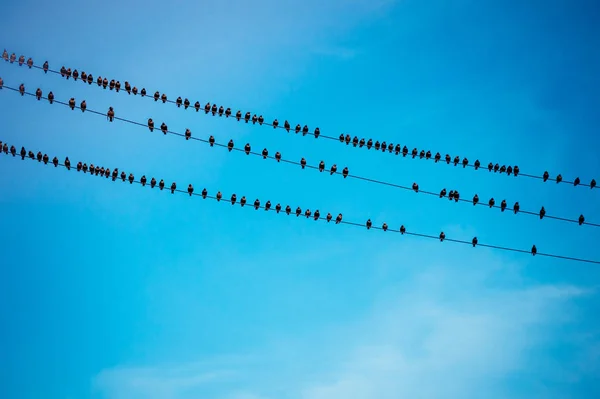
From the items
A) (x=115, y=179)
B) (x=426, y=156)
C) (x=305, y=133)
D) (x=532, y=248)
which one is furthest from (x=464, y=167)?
(x=115, y=179)

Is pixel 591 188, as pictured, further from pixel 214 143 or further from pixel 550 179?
pixel 214 143

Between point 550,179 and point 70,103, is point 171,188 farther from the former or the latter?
point 550,179

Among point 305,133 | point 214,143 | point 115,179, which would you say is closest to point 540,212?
point 305,133

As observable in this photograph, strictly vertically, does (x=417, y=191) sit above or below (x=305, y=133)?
below

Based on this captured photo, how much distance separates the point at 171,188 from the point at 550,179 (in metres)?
23.0

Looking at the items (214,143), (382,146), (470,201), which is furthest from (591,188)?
(214,143)

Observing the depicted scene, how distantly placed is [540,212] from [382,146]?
10.2 meters

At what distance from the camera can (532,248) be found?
172 ft

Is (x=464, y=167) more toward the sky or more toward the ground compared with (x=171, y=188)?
more toward the sky

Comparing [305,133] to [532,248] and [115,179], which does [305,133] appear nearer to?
[115,179]

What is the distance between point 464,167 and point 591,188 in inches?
302

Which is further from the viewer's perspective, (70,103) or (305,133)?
(305,133)

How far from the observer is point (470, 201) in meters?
50.8

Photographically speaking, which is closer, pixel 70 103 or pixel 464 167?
pixel 70 103
